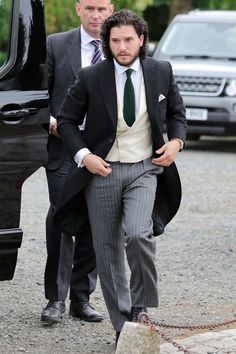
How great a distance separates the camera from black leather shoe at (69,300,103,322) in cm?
668

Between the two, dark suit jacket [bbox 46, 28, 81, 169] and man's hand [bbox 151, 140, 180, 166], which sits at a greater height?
dark suit jacket [bbox 46, 28, 81, 169]

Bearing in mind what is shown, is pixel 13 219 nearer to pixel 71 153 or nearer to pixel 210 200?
pixel 71 153

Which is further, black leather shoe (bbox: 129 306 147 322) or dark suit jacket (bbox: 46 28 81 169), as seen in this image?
→ dark suit jacket (bbox: 46 28 81 169)

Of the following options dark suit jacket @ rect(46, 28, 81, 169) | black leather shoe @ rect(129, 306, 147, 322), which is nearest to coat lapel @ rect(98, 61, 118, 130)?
dark suit jacket @ rect(46, 28, 81, 169)

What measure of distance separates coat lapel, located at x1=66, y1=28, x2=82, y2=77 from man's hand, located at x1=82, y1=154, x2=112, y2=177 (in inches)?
31.7

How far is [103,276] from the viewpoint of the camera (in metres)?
5.96

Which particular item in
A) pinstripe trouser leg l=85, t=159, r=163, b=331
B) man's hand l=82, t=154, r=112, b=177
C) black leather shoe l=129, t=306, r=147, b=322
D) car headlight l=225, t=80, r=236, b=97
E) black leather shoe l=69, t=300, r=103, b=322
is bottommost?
car headlight l=225, t=80, r=236, b=97

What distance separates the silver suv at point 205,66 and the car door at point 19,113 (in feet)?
32.8

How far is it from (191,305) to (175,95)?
1.74m

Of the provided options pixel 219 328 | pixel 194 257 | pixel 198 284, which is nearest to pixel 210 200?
pixel 194 257

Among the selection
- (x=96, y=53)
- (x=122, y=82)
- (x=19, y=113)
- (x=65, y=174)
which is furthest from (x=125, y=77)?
(x=65, y=174)

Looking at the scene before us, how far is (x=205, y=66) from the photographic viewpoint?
16281mm

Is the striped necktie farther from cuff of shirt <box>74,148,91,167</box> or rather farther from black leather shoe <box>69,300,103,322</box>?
black leather shoe <box>69,300,103,322</box>

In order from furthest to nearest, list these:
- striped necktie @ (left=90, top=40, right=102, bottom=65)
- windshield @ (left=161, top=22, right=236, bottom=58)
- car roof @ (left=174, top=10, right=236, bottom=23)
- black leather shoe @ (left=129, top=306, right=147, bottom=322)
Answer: car roof @ (left=174, top=10, right=236, bottom=23) < windshield @ (left=161, top=22, right=236, bottom=58) < striped necktie @ (left=90, top=40, right=102, bottom=65) < black leather shoe @ (left=129, top=306, right=147, bottom=322)
